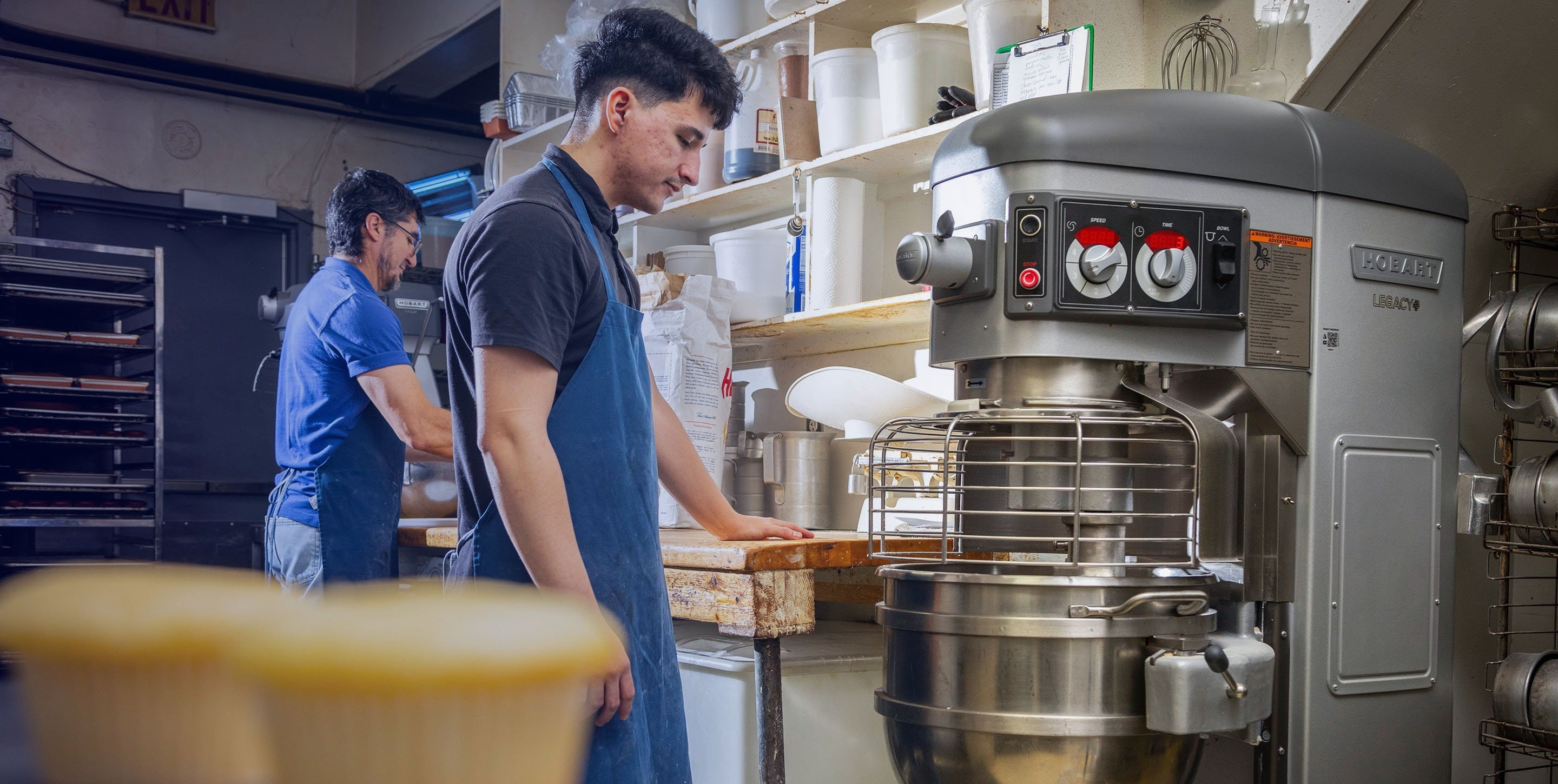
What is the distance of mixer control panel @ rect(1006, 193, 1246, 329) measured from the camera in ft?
4.22

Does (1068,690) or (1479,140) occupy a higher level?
(1479,140)

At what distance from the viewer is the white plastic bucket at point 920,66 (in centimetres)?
230

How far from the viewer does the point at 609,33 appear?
1435 mm

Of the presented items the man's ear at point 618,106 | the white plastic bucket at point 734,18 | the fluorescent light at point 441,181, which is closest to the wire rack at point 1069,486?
the man's ear at point 618,106

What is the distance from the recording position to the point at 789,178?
2.70 m

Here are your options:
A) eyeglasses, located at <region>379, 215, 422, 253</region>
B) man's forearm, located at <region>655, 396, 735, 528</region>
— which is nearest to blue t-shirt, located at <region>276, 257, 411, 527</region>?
eyeglasses, located at <region>379, 215, 422, 253</region>

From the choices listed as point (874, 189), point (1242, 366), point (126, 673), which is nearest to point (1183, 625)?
point (1242, 366)

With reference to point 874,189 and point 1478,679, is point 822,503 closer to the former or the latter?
point 874,189

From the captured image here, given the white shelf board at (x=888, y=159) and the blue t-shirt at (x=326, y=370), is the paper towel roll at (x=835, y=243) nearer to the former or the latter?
the white shelf board at (x=888, y=159)

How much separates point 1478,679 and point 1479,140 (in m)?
0.94

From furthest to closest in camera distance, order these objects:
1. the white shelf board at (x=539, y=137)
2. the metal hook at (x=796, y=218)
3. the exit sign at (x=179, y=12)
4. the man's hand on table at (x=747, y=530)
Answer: the exit sign at (x=179, y=12), the white shelf board at (x=539, y=137), the metal hook at (x=796, y=218), the man's hand on table at (x=747, y=530)

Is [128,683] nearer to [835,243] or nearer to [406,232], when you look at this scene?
[835,243]

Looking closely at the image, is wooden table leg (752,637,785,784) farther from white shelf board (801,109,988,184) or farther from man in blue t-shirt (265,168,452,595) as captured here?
white shelf board (801,109,988,184)

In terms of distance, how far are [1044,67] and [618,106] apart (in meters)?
0.83
